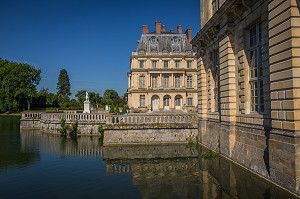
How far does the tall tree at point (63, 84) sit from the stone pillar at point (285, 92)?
3728 inches

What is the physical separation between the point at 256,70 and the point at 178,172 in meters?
4.66

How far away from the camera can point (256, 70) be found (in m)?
9.67

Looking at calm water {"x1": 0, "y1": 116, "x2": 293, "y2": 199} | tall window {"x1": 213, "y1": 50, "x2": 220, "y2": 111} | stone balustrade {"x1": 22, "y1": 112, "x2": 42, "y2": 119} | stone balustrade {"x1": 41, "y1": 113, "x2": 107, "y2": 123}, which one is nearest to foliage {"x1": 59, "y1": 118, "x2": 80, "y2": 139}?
stone balustrade {"x1": 41, "y1": 113, "x2": 107, "y2": 123}

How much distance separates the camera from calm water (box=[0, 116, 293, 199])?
25.3ft

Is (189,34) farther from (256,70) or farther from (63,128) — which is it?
(256,70)

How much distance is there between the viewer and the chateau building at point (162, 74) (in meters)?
42.7

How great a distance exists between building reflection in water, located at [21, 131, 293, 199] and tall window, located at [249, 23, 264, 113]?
2.48 metres

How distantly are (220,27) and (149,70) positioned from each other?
30.4 metres

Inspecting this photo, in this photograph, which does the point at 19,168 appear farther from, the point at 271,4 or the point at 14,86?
the point at 14,86

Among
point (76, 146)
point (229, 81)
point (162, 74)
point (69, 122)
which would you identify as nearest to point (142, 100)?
point (162, 74)

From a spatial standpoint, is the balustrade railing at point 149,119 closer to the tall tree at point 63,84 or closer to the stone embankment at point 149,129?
the stone embankment at point 149,129

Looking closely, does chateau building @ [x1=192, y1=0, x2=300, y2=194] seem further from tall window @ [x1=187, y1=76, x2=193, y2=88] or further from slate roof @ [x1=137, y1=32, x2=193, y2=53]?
tall window @ [x1=187, y1=76, x2=193, y2=88]

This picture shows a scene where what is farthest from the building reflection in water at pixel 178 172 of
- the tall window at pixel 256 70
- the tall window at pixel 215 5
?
the tall window at pixel 215 5

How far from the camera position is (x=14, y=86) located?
2223 inches
